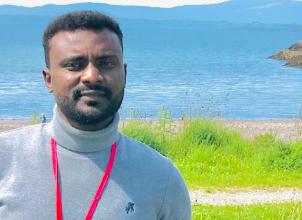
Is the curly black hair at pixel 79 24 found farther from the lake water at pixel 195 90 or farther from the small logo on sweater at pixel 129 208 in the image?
the lake water at pixel 195 90

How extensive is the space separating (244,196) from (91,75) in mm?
11596

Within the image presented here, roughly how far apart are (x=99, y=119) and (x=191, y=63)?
113321mm

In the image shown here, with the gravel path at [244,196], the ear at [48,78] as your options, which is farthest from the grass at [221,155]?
the ear at [48,78]

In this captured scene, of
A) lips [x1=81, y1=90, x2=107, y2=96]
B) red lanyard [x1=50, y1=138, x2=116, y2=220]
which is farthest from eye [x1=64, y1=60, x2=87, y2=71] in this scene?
red lanyard [x1=50, y1=138, x2=116, y2=220]

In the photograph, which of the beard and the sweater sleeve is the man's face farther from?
the sweater sleeve

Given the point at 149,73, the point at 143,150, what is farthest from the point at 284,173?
the point at 149,73

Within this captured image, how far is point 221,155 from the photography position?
17.8 meters

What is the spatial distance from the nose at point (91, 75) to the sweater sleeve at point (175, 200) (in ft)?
1.49

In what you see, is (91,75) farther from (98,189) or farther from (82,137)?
(98,189)

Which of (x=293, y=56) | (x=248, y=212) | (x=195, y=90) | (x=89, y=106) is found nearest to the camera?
(x=89, y=106)

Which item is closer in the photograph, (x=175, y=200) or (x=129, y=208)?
(x=129, y=208)

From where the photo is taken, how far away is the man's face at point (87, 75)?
3068mm

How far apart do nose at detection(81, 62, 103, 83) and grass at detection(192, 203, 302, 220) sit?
682 centimetres

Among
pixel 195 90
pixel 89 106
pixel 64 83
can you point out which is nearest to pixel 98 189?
pixel 89 106
